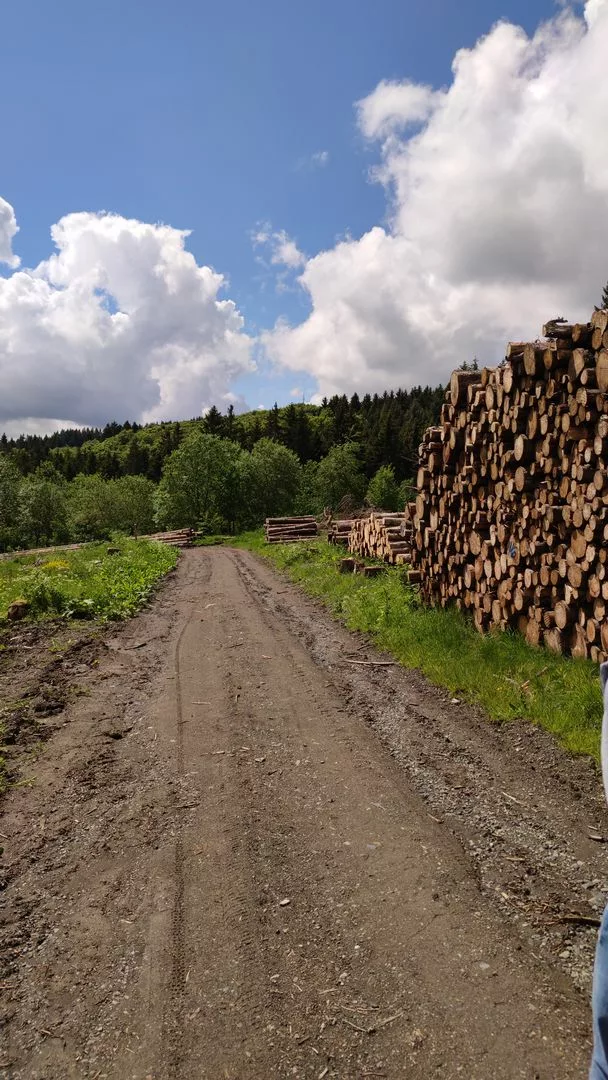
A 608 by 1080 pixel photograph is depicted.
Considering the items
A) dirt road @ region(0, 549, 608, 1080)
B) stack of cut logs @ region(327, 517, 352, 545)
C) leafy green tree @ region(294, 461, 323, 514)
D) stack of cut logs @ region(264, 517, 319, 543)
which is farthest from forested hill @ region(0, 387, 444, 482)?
dirt road @ region(0, 549, 608, 1080)

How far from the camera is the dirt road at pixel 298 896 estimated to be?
262 centimetres

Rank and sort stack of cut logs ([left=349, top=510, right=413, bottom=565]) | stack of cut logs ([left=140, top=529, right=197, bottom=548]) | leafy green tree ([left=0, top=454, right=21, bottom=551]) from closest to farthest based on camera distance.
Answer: stack of cut logs ([left=349, top=510, right=413, bottom=565]) < stack of cut logs ([left=140, top=529, right=197, bottom=548]) < leafy green tree ([left=0, top=454, right=21, bottom=551])

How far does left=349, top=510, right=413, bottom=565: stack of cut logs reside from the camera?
1436 cm

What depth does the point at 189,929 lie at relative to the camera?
3322 mm

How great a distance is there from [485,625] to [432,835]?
15.9ft

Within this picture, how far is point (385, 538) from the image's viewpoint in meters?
15.4

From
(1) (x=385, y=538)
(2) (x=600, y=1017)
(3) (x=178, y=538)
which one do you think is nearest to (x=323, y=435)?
(3) (x=178, y=538)

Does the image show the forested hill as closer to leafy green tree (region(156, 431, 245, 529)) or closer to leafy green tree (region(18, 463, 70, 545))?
leafy green tree (region(18, 463, 70, 545))

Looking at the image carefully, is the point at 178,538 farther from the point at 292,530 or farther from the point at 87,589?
the point at 87,589

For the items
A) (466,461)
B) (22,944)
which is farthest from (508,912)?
(466,461)

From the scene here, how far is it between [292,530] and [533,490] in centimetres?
2455

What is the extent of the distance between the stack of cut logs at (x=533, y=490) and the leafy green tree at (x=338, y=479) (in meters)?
59.0

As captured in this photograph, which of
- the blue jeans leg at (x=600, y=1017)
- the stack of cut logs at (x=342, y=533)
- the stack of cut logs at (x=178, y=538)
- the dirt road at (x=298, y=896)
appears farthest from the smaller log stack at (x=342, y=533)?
the blue jeans leg at (x=600, y=1017)

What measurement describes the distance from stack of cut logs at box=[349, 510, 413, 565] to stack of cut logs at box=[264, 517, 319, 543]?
41.2 feet
